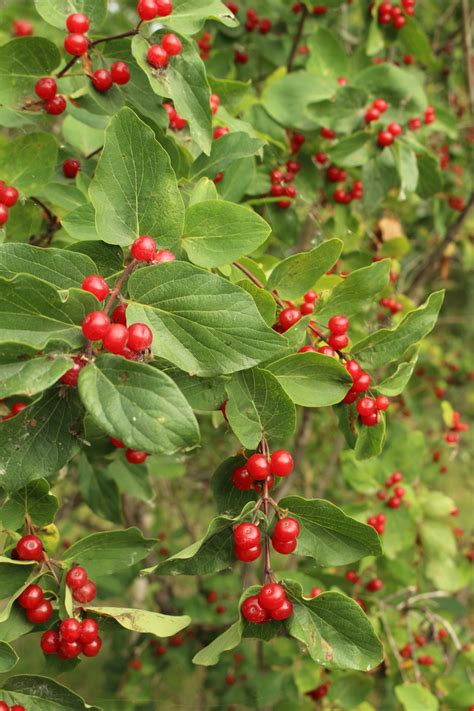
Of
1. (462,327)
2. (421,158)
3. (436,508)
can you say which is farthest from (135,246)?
(462,327)

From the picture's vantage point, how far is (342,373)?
1.07 meters

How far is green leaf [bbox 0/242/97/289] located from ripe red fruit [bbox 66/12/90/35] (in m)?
0.51

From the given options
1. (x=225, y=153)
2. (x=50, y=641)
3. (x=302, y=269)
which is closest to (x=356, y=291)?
(x=302, y=269)

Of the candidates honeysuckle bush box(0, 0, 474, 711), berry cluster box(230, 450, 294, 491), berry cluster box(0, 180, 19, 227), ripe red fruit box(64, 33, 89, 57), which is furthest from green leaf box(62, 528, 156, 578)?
ripe red fruit box(64, 33, 89, 57)

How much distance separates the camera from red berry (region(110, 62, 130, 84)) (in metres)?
1.24

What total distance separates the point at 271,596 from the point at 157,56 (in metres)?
0.92

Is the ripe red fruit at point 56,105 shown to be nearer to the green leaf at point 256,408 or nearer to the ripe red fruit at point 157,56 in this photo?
the ripe red fruit at point 157,56

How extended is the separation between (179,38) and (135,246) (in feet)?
1.45

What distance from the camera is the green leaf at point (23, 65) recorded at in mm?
1259

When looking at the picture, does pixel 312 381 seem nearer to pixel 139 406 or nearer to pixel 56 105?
pixel 139 406

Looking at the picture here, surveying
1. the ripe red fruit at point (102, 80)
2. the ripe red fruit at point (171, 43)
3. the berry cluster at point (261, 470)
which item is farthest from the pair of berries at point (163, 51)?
the berry cluster at point (261, 470)

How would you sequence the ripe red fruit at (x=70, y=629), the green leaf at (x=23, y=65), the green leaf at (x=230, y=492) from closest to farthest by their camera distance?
the ripe red fruit at (x=70, y=629), the green leaf at (x=230, y=492), the green leaf at (x=23, y=65)

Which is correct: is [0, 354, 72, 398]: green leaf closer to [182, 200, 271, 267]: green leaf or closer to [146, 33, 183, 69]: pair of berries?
[182, 200, 271, 267]: green leaf

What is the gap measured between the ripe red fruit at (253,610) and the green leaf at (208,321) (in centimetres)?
37
